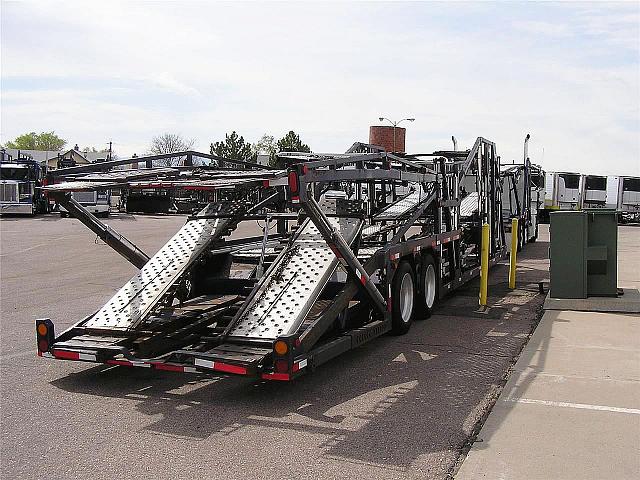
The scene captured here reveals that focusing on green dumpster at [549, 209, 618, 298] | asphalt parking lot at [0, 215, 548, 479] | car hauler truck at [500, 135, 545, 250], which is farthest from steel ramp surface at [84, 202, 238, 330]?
car hauler truck at [500, 135, 545, 250]

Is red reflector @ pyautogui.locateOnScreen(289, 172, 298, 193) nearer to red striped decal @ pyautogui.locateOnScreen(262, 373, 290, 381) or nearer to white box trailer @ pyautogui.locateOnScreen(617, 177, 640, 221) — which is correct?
red striped decal @ pyautogui.locateOnScreen(262, 373, 290, 381)

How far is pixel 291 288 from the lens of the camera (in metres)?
7.33

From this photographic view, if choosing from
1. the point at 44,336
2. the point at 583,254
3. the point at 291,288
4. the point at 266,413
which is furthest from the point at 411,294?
the point at 44,336

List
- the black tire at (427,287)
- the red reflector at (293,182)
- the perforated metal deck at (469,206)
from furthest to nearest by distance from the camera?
1. the perforated metal deck at (469,206)
2. the black tire at (427,287)
3. the red reflector at (293,182)

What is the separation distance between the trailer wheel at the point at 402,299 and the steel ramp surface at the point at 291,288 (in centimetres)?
101

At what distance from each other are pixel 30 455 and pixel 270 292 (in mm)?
2787

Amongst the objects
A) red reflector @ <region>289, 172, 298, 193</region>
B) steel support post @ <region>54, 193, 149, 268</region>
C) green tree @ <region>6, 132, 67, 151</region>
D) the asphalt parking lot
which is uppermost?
green tree @ <region>6, 132, 67, 151</region>

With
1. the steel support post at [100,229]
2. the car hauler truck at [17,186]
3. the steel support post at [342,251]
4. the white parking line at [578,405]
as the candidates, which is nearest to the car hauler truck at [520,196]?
the steel support post at [342,251]

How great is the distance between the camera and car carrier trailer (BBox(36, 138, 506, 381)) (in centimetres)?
666

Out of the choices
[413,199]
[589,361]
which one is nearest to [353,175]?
[589,361]

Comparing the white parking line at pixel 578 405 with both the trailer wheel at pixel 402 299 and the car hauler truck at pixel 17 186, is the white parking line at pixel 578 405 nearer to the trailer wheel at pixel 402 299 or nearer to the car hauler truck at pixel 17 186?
the trailer wheel at pixel 402 299

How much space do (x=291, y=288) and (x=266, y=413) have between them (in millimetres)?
1504

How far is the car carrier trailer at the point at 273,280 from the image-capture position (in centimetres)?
666

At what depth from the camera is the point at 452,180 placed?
464 inches
